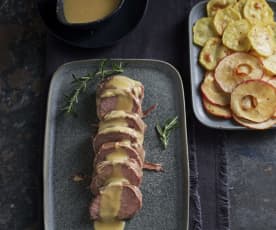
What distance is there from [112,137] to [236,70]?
0.47m

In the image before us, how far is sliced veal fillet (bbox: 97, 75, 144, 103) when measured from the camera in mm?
1610

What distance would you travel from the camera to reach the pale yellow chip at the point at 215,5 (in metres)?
1.77

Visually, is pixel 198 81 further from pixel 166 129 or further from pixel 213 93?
pixel 166 129

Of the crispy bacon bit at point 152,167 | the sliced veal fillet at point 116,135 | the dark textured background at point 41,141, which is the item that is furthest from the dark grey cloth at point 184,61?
the sliced veal fillet at point 116,135

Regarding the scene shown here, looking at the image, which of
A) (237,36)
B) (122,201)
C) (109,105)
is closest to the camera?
(122,201)

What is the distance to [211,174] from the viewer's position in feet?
5.37

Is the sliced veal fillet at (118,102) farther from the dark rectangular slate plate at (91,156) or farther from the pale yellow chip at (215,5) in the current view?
the pale yellow chip at (215,5)

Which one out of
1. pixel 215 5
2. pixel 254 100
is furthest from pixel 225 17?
pixel 254 100

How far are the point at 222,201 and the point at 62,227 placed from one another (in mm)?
502

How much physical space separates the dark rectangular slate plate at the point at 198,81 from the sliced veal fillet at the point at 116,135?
0.23 m

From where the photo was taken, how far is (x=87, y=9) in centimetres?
172

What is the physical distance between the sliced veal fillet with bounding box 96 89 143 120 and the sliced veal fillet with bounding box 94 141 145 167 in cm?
12

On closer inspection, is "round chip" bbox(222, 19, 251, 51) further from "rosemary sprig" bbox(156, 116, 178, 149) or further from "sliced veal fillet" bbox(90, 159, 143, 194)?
"sliced veal fillet" bbox(90, 159, 143, 194)

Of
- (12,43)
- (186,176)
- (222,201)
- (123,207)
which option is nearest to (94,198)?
(123,207)
